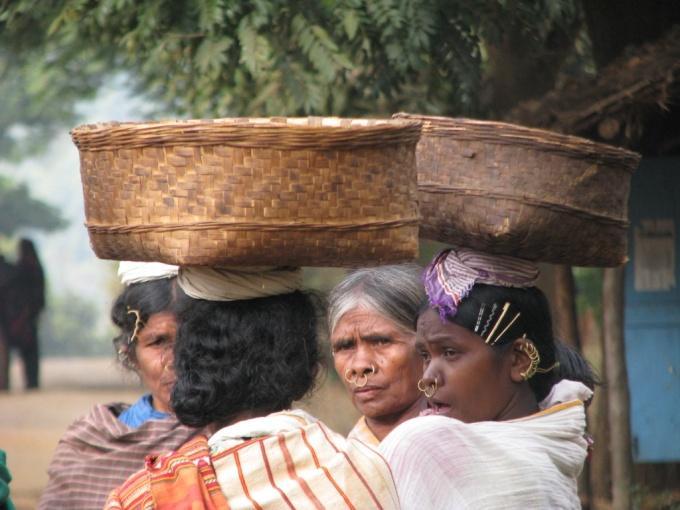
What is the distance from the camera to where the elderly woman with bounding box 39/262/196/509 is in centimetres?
427

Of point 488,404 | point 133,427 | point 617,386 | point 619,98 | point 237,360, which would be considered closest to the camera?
point 237,360

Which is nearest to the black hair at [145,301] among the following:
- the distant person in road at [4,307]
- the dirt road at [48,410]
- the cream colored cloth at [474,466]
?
the cream colored cloth at [474,466]

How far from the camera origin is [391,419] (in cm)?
414

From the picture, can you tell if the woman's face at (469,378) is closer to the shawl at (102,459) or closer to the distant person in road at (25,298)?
the shawl at (102,459)

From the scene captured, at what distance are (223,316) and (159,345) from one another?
157cm

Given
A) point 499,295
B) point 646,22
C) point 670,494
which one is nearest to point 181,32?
point 646,22

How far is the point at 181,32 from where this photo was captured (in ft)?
19.7

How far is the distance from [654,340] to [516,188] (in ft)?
16.2

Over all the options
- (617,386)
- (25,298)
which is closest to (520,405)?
(617,386)

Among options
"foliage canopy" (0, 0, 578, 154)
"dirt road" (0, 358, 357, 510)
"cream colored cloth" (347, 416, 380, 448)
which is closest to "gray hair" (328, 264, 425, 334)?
"cream colored cloth" (347, 416, 380, 448)

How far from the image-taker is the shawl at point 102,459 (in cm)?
430

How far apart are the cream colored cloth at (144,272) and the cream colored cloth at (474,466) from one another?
4.91ft

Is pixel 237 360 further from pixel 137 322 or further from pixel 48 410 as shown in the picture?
pixel 48 410

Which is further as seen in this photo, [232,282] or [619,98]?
[619,98]
